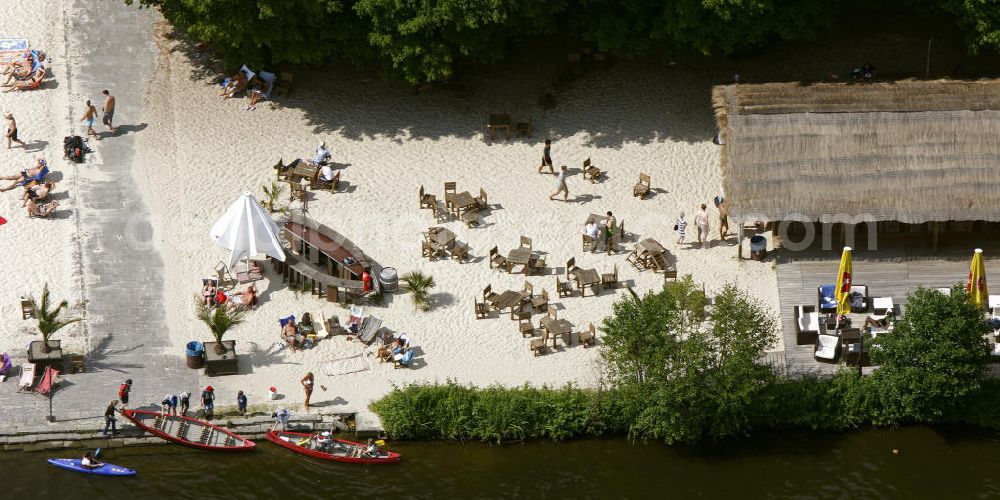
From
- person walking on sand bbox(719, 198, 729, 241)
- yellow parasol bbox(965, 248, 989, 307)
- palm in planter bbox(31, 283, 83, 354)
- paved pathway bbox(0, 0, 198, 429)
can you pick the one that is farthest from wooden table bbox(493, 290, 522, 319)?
yellow parasol bbox(965, 248, 989, 307)

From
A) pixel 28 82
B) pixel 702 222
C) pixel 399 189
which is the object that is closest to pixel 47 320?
pixel 399 189

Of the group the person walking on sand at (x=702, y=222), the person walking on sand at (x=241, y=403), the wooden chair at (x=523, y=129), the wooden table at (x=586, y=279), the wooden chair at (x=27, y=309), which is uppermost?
the wooden chair at (x=523, y=129)

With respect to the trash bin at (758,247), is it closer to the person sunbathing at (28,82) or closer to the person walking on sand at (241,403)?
the person walking on sand at (241,403)

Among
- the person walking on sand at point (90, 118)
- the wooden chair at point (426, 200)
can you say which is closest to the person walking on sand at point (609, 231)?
the wooden chair at point (426, 200)

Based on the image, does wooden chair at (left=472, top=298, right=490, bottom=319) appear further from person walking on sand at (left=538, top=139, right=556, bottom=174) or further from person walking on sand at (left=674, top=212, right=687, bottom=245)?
person walking on sand at (left=538, top=139, right=556, bottom=174)

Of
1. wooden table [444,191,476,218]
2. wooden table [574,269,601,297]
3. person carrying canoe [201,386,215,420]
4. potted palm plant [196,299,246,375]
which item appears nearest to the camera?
person carrying canoe [201,386,215,420]

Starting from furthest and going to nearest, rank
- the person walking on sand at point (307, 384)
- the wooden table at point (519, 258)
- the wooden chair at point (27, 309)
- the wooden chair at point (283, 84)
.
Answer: the wooden chair at point (283, 84)
the wooden table at point (519, 258)
the wooden chair at point (27, 309)
the person walking on sand at point (307, 384)
